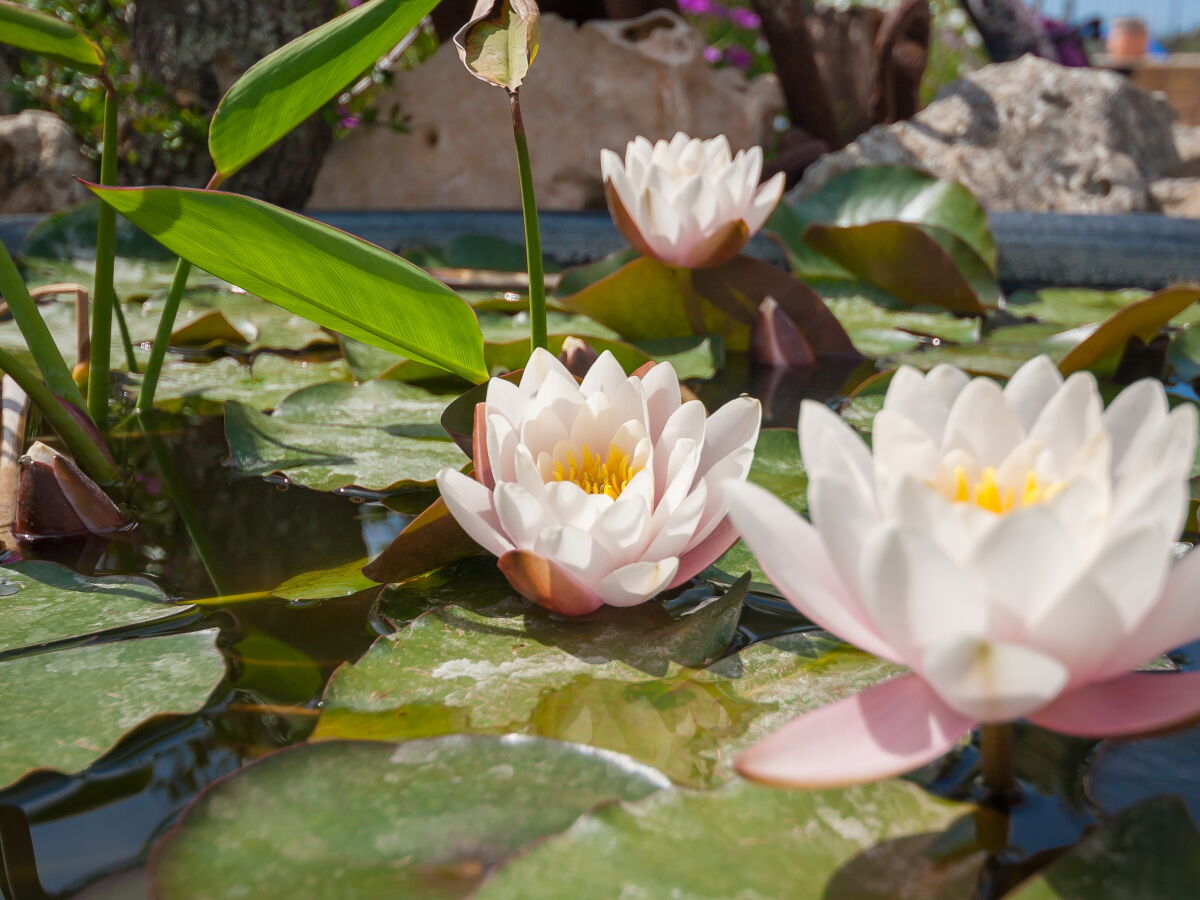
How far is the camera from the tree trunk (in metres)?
2.55

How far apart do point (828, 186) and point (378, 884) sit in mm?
1732

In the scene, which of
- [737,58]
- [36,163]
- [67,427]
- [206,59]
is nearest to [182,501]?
[67,427]

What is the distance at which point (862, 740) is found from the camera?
0.40 m

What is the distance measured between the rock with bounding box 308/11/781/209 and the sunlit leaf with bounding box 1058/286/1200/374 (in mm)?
2108

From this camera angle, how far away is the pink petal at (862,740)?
38 centimetres

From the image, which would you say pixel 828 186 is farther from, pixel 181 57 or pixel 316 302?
pixel 181 57

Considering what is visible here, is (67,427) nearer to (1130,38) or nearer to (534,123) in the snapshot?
(534,123)

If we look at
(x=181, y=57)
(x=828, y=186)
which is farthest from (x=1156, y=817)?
(x=181, y=57)

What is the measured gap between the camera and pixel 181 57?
2.58 m

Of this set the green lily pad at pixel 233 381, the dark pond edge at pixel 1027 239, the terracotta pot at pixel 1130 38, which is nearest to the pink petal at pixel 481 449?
the green lily pad at pixel 233 381

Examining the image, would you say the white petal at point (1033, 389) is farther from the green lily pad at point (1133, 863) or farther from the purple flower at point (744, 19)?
the purple flower at point (744, 19)

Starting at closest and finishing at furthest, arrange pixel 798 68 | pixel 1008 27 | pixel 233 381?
pixel 233 381
pixel 798 68
pixel 1008 27

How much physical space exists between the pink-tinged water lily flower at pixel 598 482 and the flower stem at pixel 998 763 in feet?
0.65

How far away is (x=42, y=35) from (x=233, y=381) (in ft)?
1.92
